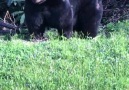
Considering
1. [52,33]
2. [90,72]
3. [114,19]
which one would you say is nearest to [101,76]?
[90,72]

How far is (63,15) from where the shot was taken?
23.0 ft

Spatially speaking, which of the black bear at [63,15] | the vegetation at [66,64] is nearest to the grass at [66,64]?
the vegetation at [66,64]

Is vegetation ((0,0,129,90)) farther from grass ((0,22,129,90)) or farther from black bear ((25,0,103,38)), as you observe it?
black bear ((25,0,103,38))

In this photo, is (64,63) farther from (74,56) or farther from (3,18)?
(3,18)

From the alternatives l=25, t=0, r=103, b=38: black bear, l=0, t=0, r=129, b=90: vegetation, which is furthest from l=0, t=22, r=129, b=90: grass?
l=25, t=0, r=103, b=38: black bear

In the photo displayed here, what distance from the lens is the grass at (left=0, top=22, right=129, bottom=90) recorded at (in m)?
5.48

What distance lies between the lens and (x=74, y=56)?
20.4 feet

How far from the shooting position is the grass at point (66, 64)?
548cm

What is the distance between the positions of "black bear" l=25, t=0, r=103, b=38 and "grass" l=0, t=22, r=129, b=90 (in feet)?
1.12

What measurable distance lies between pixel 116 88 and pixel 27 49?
1.56 metres

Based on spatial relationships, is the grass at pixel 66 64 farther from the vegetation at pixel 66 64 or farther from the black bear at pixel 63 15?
the black bear at pixel 63 15

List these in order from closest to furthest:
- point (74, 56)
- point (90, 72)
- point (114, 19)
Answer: point (90, 72), point (74, 56), point (114, 19)

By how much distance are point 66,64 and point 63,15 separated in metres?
1.26

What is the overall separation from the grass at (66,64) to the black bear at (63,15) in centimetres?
34
